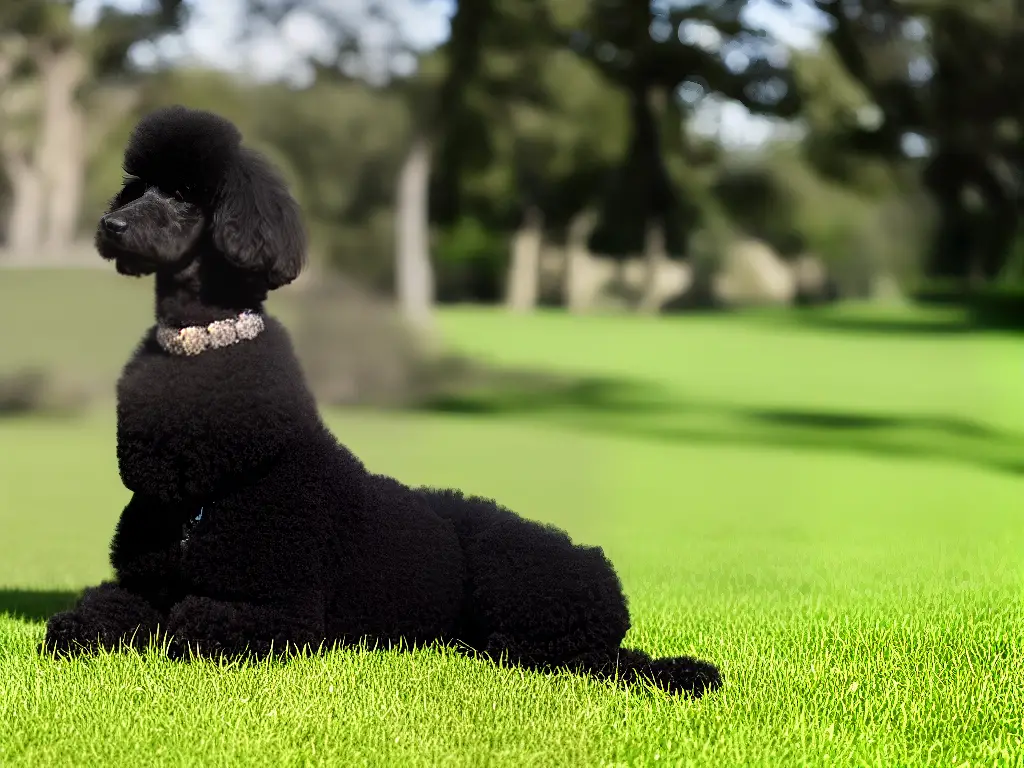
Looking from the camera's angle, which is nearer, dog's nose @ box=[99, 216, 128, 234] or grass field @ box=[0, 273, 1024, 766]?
grass field @ box=[0, 273, 1024, 766]

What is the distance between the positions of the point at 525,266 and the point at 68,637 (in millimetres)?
56896

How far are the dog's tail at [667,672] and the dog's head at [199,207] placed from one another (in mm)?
1849

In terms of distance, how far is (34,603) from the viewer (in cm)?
642

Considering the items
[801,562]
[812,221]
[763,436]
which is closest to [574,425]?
[763,436]

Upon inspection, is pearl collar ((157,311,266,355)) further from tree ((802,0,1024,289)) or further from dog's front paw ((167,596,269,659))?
tree ((802,0,1024,289))

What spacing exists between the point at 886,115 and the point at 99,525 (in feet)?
44.7

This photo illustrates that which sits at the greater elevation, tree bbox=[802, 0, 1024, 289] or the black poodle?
tree bbox=[802, 0, 1024, 289]

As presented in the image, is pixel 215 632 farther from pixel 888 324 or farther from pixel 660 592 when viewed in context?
pixel 888 324

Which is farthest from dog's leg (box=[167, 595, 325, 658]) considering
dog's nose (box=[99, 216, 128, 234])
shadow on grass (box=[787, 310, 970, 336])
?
shadow on grass (box=[787, 310, 970, 336])

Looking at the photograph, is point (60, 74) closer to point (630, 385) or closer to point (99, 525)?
point (630, 385)

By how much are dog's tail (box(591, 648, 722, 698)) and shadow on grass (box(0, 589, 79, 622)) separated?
277cm

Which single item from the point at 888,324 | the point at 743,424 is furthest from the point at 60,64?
the point at 888,324

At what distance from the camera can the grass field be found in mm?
4117

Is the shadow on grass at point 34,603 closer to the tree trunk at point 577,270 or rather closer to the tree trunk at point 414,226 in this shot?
the tree trunk at point 414,226
